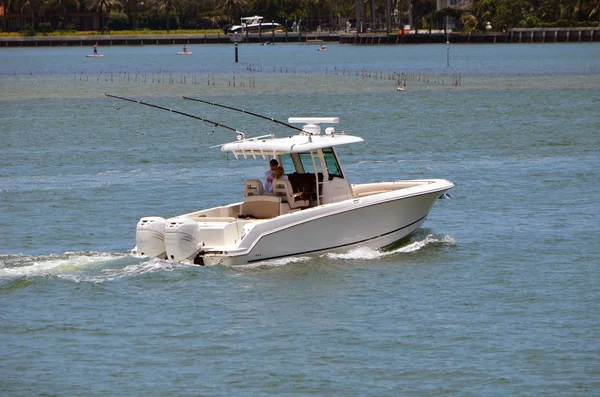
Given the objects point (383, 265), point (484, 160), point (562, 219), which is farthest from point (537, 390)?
point (484, 160)

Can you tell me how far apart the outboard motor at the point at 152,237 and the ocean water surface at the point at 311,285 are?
7.6 inches

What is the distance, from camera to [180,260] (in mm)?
21500

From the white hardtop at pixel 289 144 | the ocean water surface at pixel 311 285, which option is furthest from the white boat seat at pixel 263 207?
the ocean water surface at pixel 311 285

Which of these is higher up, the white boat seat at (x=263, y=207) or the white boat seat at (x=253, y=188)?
the white boat seat at (x=253, y=188)

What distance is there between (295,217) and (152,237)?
263cm

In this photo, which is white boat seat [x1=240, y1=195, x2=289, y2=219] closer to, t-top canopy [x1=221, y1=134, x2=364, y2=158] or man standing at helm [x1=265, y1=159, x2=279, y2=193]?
man standing at helm [x1=265, y1=159, x2=279, y2=193]

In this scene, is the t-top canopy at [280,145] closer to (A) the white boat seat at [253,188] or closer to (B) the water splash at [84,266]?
(A) the white boat seat at [253,188]

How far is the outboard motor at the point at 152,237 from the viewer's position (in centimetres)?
2159

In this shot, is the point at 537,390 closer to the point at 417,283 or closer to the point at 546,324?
the point at 546,324

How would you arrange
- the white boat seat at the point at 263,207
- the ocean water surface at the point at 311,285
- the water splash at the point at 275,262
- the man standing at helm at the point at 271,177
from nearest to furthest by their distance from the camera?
the ocean water surface at the point at 311,285
the water splash at the point at 275,262
the white boat seat at the point at 263,207
the man standing at helm at the point at 271,177

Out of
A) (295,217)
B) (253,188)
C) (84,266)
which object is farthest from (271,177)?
(84,266)

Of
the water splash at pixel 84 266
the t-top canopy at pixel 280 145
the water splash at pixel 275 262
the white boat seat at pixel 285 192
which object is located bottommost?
the water splash at pixel 84 266

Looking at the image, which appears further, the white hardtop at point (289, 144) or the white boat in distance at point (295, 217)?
the white hardtop at point (289, 144)

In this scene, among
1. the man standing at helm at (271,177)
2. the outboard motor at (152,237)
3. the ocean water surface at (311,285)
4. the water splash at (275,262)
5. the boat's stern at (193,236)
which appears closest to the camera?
the ocean water surface at (311,285)
